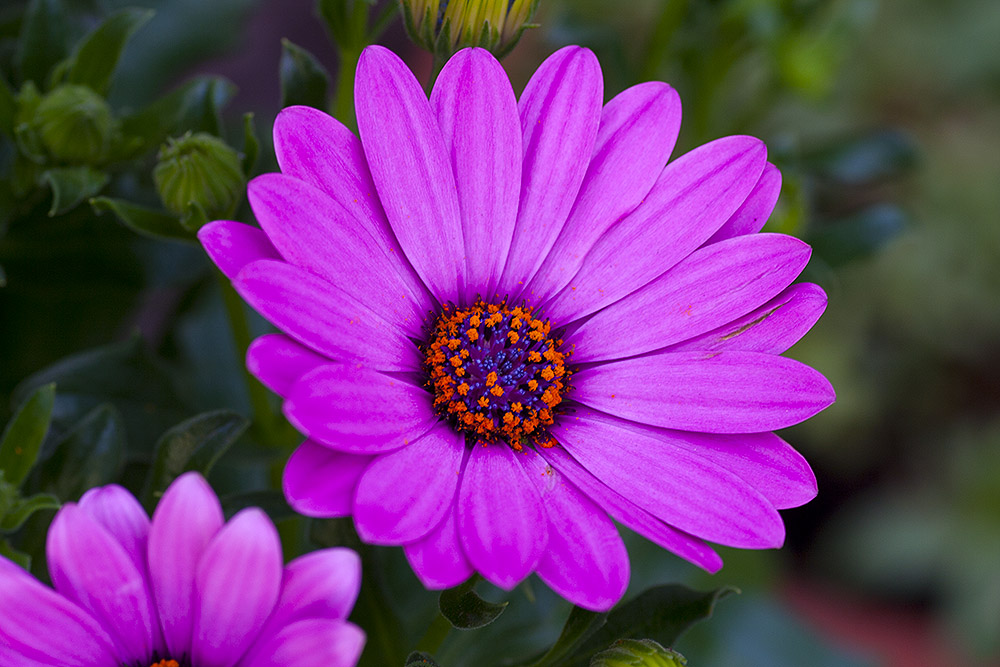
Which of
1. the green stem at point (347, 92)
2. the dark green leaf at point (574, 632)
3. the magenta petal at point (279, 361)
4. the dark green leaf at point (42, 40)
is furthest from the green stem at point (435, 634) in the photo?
the dark green leaf at point (42, 40)

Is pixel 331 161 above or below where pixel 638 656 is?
above

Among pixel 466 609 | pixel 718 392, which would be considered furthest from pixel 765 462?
pixel 466 609

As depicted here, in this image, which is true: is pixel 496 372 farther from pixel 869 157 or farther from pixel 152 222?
pixel 869 157

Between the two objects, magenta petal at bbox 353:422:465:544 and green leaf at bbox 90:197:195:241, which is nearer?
magenta petal at bbox 353:422:465:544

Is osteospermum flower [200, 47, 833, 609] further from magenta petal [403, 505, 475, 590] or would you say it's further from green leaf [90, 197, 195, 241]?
green leaf [90, 197, 195, 241]

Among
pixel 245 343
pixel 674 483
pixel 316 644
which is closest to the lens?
pixel 316 644

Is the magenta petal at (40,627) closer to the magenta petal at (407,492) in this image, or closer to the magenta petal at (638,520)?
the magenta petal at (407,492)

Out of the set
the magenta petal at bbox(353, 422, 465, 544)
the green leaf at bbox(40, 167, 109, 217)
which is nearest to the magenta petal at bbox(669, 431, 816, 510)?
the magenta petal at bbox(353, 422, 465, 544)
